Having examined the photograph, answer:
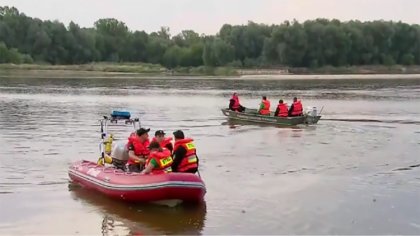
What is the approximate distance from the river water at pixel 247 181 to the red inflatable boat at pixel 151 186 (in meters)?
0.26

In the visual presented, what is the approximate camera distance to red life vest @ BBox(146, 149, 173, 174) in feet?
45.5

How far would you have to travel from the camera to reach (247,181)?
17.3 m

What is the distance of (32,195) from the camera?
1548cm

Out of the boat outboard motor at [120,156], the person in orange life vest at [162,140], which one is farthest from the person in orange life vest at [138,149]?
the person in orange life vest at [162,140]

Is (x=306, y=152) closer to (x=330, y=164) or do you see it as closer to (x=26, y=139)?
(x=330, y=164)

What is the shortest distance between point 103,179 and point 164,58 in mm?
136946

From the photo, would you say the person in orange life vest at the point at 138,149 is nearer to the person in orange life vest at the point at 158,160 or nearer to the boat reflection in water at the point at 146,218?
the boat reflection in water at the point at 146,218

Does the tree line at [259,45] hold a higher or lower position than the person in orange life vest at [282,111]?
higher

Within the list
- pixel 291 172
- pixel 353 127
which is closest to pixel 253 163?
pixel 291 172

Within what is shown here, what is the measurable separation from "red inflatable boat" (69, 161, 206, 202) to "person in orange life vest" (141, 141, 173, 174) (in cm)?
17

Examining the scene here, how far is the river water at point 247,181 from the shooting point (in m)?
13.0

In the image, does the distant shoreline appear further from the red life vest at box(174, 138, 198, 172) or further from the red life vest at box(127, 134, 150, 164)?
the red life vest at box(174, 138, 198, 172)

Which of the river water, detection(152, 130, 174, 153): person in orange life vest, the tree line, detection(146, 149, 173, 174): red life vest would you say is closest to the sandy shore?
the tree line

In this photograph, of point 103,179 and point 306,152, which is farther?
point 306,152
